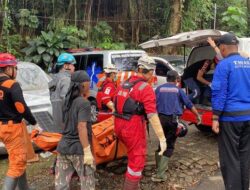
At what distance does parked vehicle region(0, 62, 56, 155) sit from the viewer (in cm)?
633

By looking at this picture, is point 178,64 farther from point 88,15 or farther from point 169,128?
point 169,128

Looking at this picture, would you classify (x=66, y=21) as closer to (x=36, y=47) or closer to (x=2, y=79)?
(x=36, y=47)

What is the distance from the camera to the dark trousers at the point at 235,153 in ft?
14.4

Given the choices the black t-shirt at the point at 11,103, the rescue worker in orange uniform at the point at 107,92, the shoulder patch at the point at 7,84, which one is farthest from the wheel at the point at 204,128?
the shoulder patch at the point at 7,84

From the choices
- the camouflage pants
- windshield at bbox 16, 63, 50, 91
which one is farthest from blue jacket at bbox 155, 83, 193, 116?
windshield at bbox 16, 63, 50, 91

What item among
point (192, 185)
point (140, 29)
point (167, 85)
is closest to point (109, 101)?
point (167, 85)

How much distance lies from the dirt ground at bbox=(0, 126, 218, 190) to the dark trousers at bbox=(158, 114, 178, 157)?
0.40m

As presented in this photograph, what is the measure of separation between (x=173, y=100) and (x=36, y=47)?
10.7 m

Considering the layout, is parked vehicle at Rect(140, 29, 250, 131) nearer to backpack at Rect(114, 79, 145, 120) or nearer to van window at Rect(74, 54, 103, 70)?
backpack at Rect(114, 79, 145, 120)

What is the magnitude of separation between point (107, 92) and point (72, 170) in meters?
2.69

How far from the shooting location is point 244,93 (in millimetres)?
4336

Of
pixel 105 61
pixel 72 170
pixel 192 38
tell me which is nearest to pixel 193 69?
pixel 192 38

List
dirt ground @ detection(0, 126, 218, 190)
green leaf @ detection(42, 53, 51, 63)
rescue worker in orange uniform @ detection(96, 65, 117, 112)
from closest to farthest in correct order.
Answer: dirt ground @ detection(0, 126, 218, 190)
rescue worker in orange uniform @ detection(96, 65, 117, 112)
green leaf @ detection(42, 53, 51, 63)

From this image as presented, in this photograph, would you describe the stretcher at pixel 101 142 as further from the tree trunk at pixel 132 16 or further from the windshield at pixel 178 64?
the tree trunk at pixel 132 16
